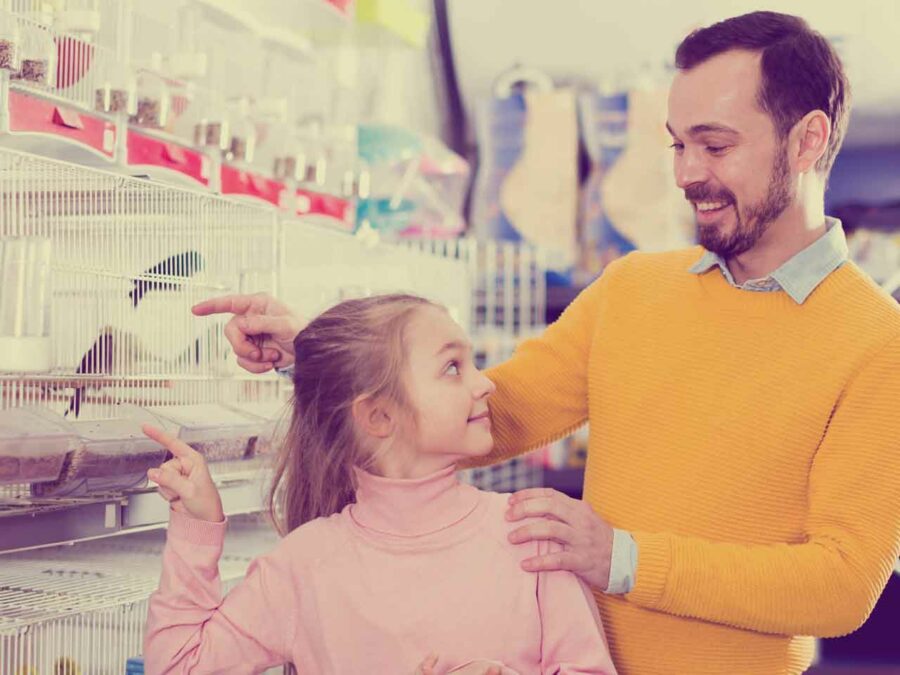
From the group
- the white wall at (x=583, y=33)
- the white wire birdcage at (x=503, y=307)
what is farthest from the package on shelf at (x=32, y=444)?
the white wall at (x=583, y=33)

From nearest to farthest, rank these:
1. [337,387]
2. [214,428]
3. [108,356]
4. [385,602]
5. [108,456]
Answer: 1. [385,602]
2. [337,387]
3. [108,456]
4. [108,356]
5. [214,428]

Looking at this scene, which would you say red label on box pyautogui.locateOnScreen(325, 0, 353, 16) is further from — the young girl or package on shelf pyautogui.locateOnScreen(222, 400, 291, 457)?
the young girl

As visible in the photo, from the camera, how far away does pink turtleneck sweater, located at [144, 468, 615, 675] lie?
Answer: 1396mm

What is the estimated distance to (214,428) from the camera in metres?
1.86

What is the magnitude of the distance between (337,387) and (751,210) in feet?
1.97

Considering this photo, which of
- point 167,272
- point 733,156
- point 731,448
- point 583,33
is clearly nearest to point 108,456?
point 167,272

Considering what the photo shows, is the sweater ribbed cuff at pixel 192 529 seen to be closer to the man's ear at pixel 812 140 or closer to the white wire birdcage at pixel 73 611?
the white wire birdcage at pixel 73 611

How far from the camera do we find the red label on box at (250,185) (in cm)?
258

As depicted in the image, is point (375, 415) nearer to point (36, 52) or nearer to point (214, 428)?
point (214, 428)

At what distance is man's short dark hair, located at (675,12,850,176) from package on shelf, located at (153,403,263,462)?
34.3 inches

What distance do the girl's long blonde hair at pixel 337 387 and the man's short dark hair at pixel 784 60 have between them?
537 millimetres

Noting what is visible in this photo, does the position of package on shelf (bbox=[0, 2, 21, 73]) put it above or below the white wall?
below

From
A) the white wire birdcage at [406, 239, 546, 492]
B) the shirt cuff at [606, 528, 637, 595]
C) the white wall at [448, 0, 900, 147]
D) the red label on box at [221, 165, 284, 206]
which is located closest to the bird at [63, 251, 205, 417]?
the red label on box at [221, 165, 284, 206]

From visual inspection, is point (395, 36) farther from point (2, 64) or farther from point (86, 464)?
point (86, 464)
